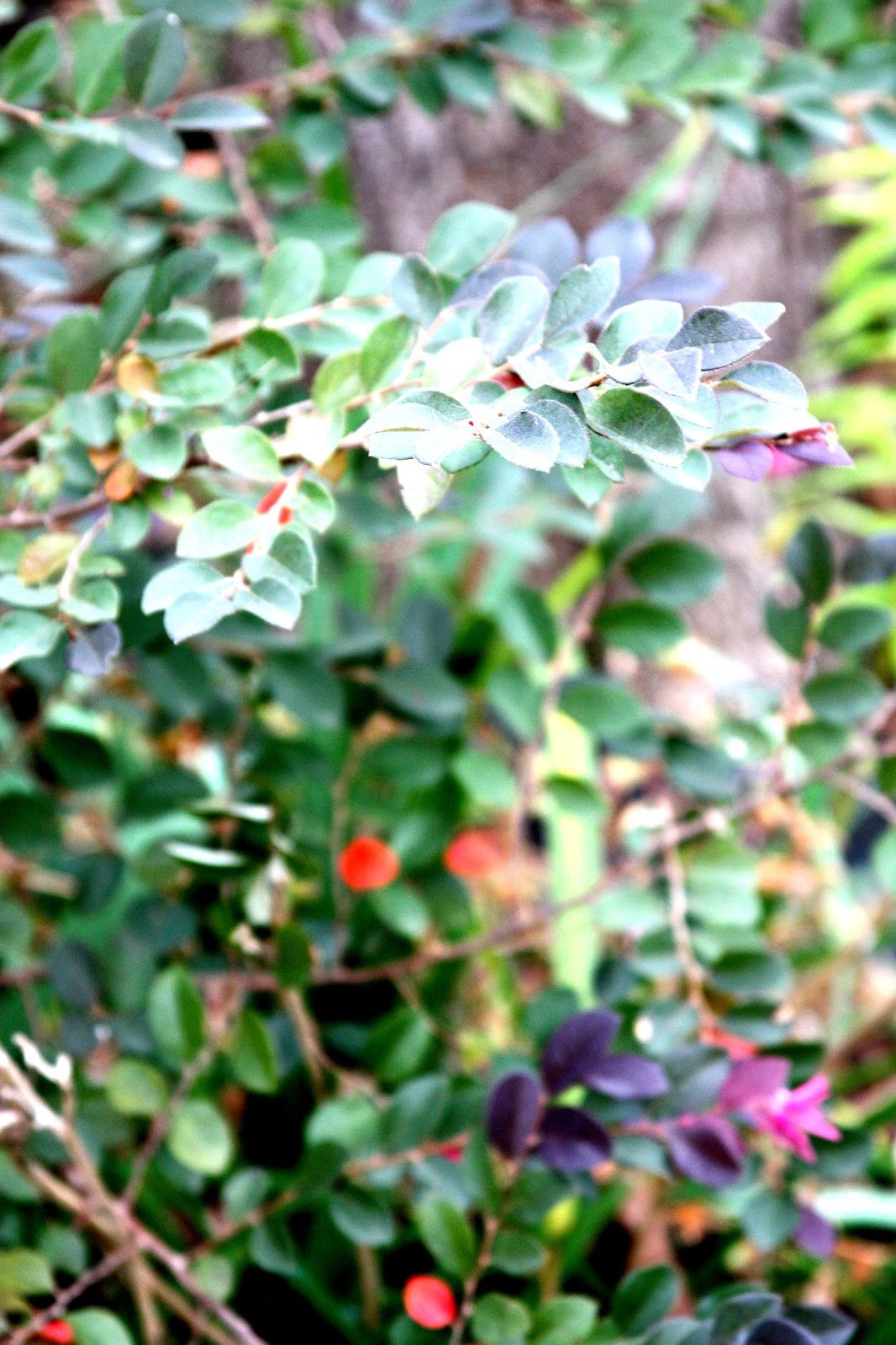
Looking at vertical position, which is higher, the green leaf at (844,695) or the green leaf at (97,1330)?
the green leaf at (844,695)

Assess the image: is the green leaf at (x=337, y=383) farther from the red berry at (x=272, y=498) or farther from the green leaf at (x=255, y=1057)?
the green leaf at (x=255, y=1057)

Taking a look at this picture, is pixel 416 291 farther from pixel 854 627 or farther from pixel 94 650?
pixel 854 627

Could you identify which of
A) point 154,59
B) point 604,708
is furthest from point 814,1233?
point 154,59

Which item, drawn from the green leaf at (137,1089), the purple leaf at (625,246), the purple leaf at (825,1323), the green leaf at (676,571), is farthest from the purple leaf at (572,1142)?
the purple leaf at (625,246)

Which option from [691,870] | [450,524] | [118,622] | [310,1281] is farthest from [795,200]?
[310,1281]

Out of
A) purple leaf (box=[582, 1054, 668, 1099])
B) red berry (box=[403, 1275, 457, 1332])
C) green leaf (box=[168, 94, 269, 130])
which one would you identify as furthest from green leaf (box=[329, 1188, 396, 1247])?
green leaf (box=[168, 94, 269, 130])

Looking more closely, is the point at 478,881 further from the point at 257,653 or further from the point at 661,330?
the point at 661,330

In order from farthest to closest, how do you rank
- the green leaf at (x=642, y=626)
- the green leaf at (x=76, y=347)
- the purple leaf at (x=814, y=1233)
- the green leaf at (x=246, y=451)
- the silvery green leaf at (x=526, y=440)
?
the green leaf at (x=642, y=626) < the purple leaf at (x=814, y=1233) < the green leaf at (x=76, y=347) < the green leaf at (x=246, y=451) < the silvery green leaf at (x=526, y=440)
